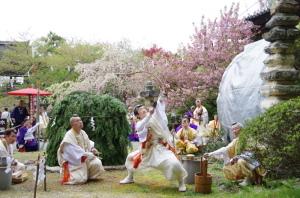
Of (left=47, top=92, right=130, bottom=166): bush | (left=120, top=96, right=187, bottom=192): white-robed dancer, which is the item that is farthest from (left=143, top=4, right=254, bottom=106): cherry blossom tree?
(left=120, top=96, right=187, bottom=192): white-robed dancer

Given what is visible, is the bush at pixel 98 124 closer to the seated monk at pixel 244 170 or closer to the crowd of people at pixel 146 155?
the crowd of people at pixel 146 155

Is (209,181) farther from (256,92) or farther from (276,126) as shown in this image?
(256,92)

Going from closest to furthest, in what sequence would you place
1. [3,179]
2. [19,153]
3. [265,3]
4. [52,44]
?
[3,179] → [19,153] → [265,3] → [52,44]

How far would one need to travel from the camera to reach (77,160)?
8.70 m

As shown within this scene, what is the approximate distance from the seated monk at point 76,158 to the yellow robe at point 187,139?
4093mm

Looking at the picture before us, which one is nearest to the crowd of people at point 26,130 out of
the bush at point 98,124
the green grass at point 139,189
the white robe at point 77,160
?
the bush at point 98,124

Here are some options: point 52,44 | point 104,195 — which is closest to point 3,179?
point 104,195

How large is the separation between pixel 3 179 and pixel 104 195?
6.28 feet

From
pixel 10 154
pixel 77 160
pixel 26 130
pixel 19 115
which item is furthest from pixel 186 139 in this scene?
pixel 19 115

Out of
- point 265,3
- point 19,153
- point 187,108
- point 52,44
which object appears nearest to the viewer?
point 19,153

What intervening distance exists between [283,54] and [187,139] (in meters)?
4.74

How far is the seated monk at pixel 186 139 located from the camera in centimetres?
1246

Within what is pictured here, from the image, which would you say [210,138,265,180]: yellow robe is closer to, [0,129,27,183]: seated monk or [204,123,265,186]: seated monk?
[204,123,265,186]: seated monk

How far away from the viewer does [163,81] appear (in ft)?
66.6
